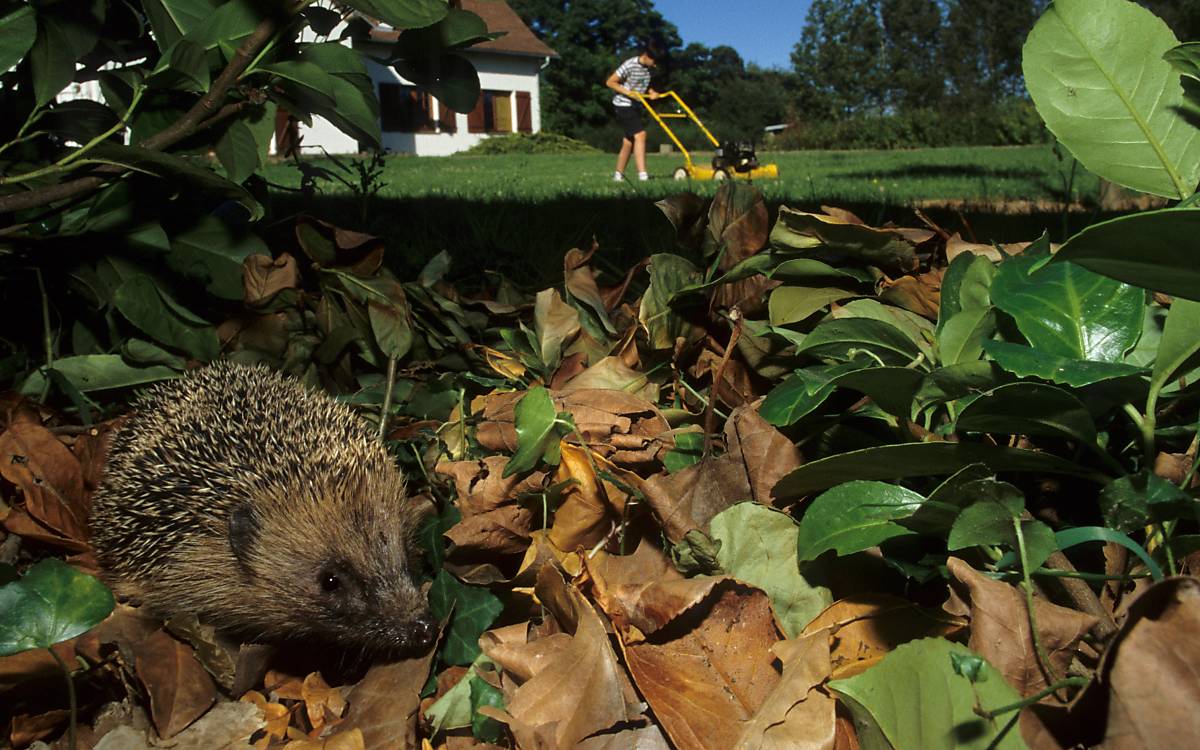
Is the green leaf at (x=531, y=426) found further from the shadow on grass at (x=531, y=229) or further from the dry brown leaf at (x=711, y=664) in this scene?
the shadow on grass at (x=531, y=229)

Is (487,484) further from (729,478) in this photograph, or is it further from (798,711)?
→ (798,711)

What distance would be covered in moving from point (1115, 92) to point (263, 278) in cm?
276

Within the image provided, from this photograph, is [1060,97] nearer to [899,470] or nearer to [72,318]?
[899,470]

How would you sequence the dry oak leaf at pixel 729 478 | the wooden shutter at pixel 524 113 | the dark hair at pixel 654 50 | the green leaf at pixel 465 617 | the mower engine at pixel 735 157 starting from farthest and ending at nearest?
1. the wooden shutter at pixel 524 113
2. the dark hair at pixel 654 50
3. the mower engine at pixel 735 157
4. the green leaf at pixel 465 617
5. the dry oak leaf at pixel 729 478

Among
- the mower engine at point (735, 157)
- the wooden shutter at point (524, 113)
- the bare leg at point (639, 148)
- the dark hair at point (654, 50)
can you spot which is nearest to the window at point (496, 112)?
the wooden shutter at point (524, 113)

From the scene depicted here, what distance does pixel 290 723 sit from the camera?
2205 millimetres

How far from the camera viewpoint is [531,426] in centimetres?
216

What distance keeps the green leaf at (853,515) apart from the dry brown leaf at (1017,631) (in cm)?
18

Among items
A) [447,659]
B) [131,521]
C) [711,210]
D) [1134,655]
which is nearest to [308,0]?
[711,210]

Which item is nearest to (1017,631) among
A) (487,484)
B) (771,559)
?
(771,559)

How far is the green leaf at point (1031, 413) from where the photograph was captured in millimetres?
1568

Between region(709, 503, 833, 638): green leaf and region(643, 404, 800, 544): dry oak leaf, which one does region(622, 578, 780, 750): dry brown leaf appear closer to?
region(709, 503, 833, 638): green leaf

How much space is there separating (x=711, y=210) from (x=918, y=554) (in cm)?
132

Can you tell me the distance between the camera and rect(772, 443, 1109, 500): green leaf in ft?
5.32
